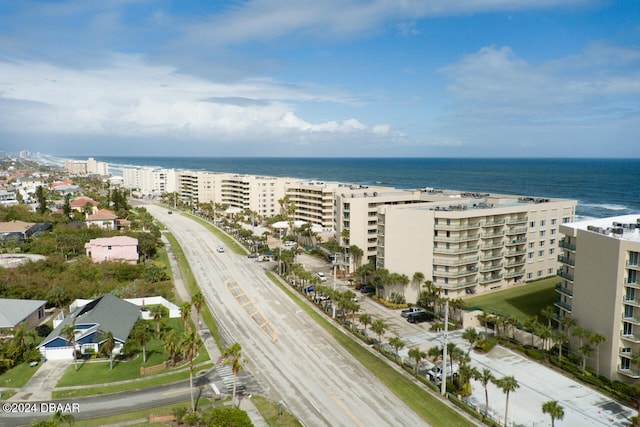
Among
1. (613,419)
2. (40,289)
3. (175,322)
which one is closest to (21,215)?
(40,289)

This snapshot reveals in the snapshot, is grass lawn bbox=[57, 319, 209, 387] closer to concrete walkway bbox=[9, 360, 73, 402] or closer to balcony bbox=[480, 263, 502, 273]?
concrete walkway bbox=[9, 360, 73, 402]

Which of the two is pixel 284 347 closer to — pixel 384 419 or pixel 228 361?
pixel 228 361

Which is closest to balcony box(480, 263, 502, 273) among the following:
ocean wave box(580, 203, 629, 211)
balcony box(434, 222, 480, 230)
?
balcony box(434, 222, 480, 230)

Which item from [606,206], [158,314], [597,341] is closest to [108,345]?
[158,314]

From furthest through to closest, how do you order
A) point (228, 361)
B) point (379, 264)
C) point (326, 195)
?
1. point (326, 195)
2. point (379, 264)
3. point (228, 361)

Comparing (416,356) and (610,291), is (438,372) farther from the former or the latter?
(610,291)
